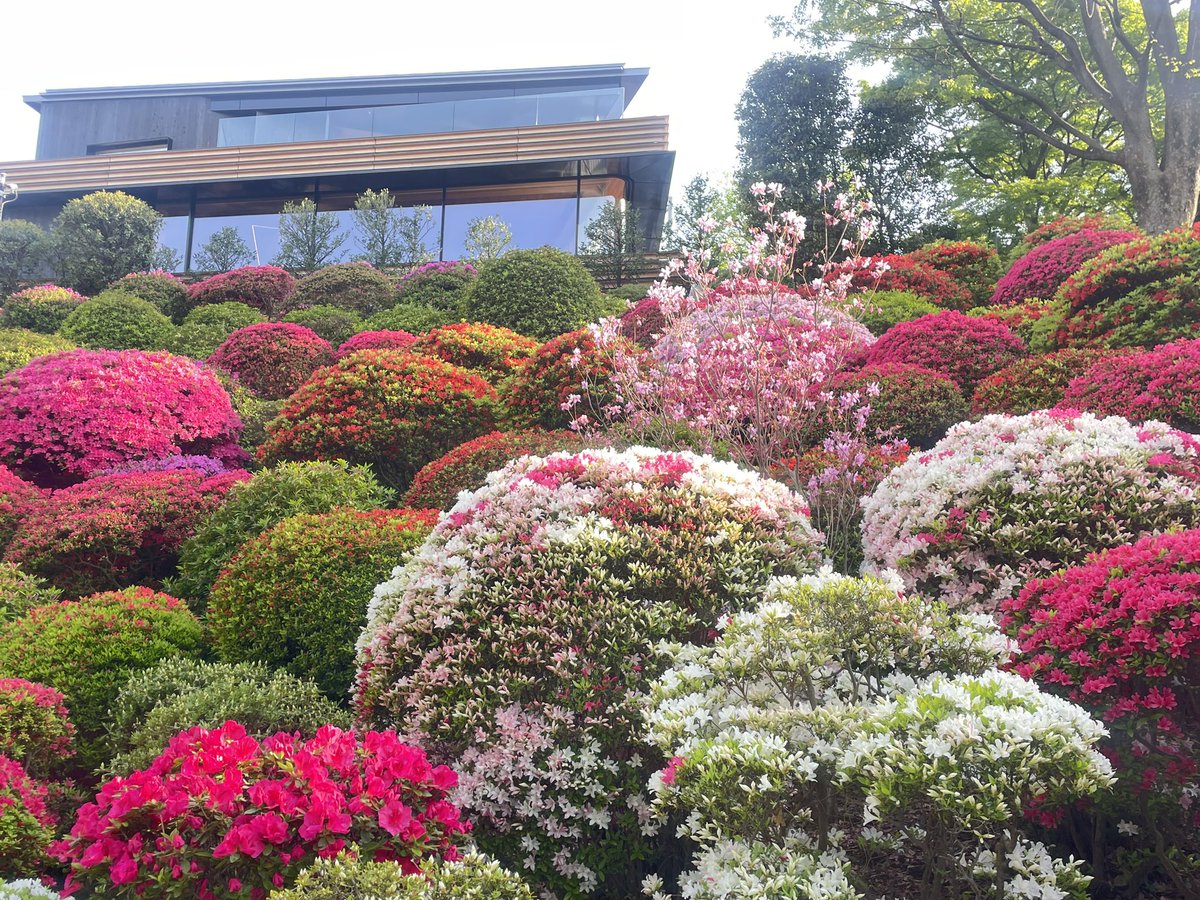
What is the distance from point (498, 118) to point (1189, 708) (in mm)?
30680

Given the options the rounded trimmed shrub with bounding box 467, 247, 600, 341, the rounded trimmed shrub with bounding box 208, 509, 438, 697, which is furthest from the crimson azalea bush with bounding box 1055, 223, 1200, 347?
the rounded trimmed shrub with bounding box 467, 247, 600, 341

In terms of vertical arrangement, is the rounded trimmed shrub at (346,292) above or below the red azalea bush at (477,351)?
above

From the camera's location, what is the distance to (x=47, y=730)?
4.47 metres

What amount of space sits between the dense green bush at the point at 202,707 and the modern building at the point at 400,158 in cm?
2386

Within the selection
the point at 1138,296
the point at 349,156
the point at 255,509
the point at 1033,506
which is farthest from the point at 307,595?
the point at 349,156

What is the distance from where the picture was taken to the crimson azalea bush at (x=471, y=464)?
23.4 ft

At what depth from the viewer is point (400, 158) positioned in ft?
95.5

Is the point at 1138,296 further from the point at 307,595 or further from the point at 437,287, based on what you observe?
the point at 437,287

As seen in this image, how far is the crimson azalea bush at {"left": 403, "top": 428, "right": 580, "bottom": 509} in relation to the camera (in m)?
7.12

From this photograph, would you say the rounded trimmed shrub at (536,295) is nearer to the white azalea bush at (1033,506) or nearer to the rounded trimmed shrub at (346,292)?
the rounded trimmed shrub at (346,292)

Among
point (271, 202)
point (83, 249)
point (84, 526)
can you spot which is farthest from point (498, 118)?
point (84, 526)

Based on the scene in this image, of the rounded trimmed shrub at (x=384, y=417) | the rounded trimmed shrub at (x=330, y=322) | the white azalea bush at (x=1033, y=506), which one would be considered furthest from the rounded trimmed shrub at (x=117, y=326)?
the white azalea bush at (x=1033, y=506)

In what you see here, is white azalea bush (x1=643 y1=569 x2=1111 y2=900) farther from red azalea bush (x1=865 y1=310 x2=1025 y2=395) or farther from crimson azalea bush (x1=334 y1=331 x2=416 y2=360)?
crimson azalea bush (x1=334 y1=331 x2=416 y2=360)

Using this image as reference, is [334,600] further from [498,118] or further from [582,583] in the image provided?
[498,118]
